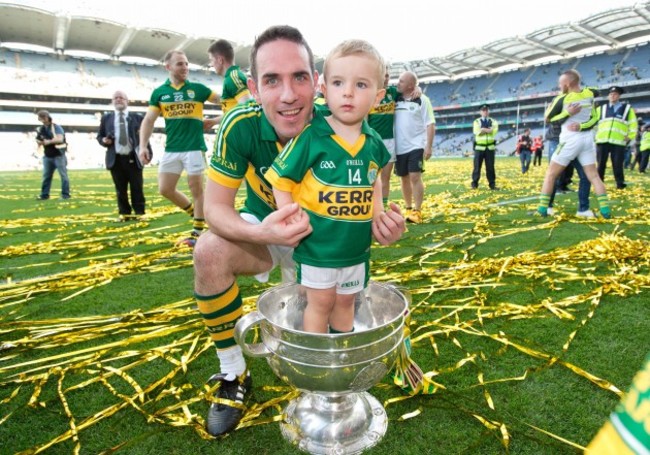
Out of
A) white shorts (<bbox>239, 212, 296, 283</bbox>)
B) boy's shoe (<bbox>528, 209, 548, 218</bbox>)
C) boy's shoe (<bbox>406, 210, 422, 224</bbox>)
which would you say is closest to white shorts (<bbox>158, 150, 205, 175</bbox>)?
boy's shoe (<bbox>406, 210, 422, 224</bbox>)

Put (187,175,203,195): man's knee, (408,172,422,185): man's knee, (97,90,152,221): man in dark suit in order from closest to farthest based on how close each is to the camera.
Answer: (187,175,203,195): man's knee → (408,172,422,185): man's knee → (97,90,152,221): man in dark suit

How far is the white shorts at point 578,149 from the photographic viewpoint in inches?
223

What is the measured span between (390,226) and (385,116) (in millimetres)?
4638

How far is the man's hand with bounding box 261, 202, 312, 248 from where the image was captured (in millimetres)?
1488

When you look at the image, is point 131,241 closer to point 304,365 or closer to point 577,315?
point 304,365

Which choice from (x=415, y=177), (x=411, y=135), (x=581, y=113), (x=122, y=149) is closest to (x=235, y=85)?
(x=411, y=135)

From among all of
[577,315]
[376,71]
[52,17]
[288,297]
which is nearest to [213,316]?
[288,297]

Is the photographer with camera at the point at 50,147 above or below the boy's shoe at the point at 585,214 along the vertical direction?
above

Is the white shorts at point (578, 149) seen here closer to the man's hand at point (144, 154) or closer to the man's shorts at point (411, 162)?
the man's shorts at point (411, 162)

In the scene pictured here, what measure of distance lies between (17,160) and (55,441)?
1850 inches

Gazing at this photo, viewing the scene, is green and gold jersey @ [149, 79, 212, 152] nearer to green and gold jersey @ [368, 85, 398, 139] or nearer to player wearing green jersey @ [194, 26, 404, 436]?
green and gold jersey @ [368, 85, 398, 139]

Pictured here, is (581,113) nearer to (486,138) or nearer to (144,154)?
(486,138)

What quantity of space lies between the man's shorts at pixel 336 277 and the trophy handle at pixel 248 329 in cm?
25

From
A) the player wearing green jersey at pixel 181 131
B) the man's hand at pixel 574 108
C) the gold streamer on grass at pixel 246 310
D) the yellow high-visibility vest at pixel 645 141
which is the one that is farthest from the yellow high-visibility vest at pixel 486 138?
the player wearing green jersey at pixel 181 131
